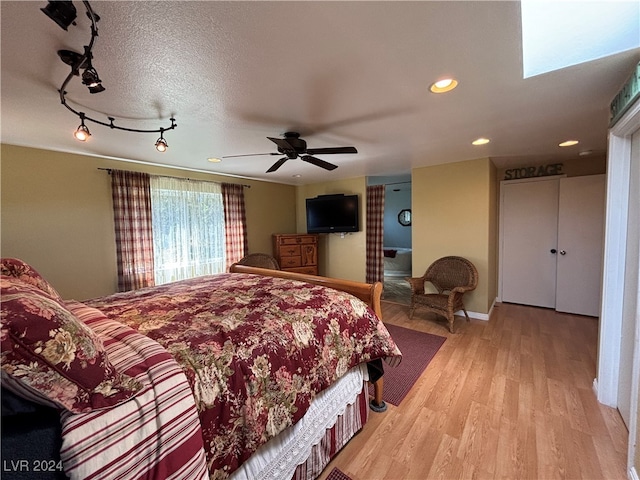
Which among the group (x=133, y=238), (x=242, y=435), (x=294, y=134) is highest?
(x=294, y=134)

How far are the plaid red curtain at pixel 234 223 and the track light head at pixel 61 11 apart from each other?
343 centimetres

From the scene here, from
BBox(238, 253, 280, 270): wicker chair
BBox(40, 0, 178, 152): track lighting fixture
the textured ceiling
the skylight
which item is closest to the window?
BBox(238, 253, 280, 270): wicker chair

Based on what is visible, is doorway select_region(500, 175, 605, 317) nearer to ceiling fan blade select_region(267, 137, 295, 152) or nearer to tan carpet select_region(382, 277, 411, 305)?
tan carpet select_region(382, 277, 411, 305)

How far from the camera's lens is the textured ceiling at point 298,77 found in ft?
3.56

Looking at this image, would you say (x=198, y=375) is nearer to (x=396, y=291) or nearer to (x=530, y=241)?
(x=396, y=291)

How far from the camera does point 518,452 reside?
1568 millimetres

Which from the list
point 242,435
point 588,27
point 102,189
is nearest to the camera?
point 242,435

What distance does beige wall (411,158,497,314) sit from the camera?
3551 millimetres

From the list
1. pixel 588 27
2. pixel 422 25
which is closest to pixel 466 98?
pixel 588 27

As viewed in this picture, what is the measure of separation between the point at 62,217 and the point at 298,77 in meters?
3.17

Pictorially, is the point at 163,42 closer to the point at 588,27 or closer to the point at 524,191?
the point at 588,27

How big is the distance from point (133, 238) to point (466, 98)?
3947 millimetres

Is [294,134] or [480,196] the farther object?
[480,196]

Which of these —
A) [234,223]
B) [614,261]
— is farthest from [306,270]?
[614,261]
